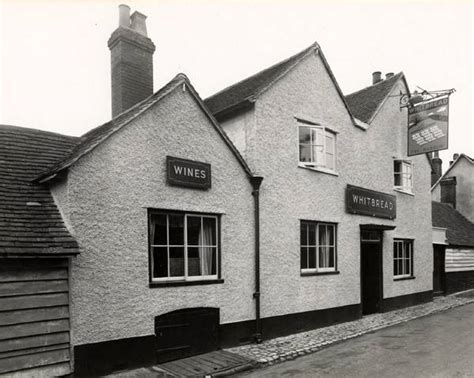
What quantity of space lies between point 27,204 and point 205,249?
3.50m

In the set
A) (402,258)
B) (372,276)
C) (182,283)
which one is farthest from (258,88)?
(402,258)

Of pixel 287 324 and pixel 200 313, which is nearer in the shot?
pixel 200 313

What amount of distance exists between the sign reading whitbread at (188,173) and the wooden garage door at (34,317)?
251cm

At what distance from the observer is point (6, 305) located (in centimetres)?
588

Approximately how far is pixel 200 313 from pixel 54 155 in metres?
4.42

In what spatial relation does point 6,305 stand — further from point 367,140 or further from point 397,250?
point 397,250

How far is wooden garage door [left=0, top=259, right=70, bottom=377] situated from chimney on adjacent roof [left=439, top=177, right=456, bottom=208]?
25140mm

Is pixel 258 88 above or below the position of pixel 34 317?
above

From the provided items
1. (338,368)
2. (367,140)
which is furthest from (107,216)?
(367,140)

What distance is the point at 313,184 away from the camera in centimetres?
1104

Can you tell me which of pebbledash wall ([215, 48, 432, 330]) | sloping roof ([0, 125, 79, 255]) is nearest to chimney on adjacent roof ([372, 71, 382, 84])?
pebbledash wall ([215, 48, 432, 330])

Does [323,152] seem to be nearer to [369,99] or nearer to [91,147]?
[369,99]

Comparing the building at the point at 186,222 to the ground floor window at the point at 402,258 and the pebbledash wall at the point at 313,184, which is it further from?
the ground floor window at the point at 402,258

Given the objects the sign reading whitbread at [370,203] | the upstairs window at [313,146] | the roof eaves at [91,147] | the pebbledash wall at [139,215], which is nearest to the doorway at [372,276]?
the sign reading whitbread at [370,203]
